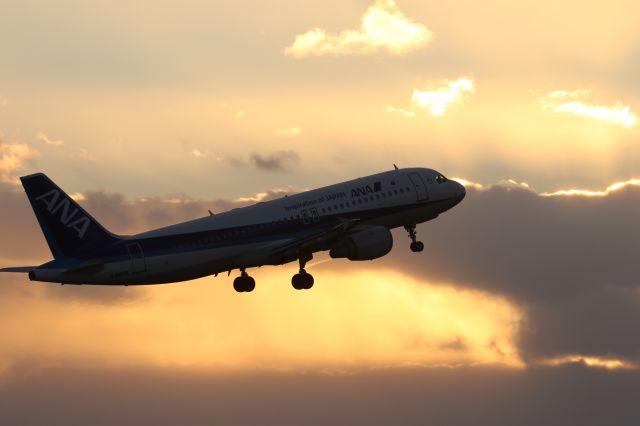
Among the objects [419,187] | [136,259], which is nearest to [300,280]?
[419,187]

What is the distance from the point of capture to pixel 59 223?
84.7 meters

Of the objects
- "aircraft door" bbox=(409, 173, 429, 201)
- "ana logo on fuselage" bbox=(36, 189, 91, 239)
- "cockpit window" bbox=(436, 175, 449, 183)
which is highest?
"cockpit window" bbox=(436, 175, 449, 183)

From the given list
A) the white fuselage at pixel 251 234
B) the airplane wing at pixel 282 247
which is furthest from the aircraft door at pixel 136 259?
the airplane wing at pixel 282 247

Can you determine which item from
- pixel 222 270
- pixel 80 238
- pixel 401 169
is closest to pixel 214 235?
pixel 222 270

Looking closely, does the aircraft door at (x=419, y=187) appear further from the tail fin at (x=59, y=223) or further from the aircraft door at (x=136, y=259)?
the tail fin at (x=59, y=223)

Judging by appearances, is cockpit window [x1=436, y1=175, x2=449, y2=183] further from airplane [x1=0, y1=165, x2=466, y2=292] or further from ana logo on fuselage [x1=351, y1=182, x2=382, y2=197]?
ana logo on fuselage [x1=351, y1=182, x2=382, y2=197]

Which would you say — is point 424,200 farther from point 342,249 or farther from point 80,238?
point 80,238

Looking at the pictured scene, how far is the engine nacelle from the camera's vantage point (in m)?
90.4

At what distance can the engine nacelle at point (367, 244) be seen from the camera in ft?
297

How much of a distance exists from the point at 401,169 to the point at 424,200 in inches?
108

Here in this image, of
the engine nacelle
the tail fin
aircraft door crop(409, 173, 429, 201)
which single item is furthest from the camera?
aircraft door crop(409, 173, 429, 201)

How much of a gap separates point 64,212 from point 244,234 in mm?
11447

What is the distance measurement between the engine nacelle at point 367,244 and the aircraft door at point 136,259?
1346cm

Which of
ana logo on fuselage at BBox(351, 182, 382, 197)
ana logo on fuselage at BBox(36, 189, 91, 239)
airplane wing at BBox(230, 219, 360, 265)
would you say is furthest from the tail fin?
ana logo on fuselage at BBox(351, 182, 382, 197)
